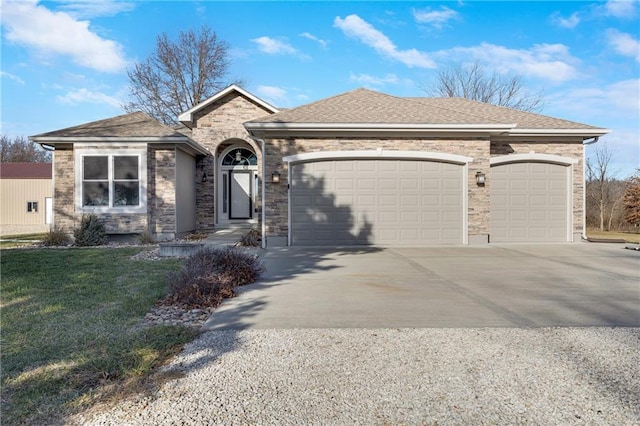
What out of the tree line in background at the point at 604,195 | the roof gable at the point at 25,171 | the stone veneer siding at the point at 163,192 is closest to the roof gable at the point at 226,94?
the stone veneer siding at the point at 163,192

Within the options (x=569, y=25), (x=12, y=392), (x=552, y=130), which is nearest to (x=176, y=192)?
(x=12, y=392)

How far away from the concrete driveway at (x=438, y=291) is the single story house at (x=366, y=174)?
186 cm

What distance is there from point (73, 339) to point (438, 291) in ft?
16.2

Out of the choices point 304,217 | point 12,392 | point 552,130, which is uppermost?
point 552,130

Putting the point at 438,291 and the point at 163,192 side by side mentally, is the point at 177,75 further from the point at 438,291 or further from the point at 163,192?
the point at 438,291

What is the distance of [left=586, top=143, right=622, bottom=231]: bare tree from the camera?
2394cm

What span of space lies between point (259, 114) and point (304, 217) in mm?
7270

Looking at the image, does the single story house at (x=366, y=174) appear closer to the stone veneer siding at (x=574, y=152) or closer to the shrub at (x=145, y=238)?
the stone veneer siding at (x=574, y=152)

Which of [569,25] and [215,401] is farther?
[569,25]

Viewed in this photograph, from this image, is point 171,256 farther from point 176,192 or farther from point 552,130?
point 552,130

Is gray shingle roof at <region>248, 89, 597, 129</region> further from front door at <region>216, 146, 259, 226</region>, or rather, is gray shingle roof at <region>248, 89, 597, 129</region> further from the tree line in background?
the tree line in background

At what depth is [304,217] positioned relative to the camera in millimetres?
12062

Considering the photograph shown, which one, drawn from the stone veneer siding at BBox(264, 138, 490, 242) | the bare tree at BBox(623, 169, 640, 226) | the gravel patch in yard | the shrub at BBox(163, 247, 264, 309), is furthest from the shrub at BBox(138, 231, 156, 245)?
the bare tree at BBox(623, 169, 640, 226)

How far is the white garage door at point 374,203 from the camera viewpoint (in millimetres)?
12070
